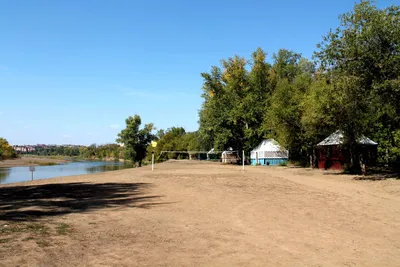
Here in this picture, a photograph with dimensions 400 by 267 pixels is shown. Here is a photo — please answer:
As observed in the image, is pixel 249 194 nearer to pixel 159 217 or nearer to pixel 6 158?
pixel 159 217

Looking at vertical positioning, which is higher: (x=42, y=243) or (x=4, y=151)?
(x=4, y=151)

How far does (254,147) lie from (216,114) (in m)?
7.16

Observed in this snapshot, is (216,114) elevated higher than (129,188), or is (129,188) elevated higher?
(216,114)

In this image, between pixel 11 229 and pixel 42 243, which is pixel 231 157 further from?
pixel 42 243

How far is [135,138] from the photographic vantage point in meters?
89.3

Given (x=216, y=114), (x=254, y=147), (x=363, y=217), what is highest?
(x=216, y=114)

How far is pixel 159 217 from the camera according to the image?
9.88 metres

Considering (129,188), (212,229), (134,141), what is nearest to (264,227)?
(212,229)

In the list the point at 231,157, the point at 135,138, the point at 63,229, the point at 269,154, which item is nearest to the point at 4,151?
the point at 135,138

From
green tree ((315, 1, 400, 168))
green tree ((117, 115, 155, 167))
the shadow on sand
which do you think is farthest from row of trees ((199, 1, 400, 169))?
green tree ((117, 115, 155, 167))

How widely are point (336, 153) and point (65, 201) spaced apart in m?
27.0

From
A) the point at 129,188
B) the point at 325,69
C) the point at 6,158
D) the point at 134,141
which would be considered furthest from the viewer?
the point at 6,158

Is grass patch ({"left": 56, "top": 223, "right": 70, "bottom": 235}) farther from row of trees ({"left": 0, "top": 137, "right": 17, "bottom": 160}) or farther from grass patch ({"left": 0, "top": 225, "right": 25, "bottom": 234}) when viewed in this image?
row of trees ({"left": 0, "top": 137, "right": 17, "bottom": 160})

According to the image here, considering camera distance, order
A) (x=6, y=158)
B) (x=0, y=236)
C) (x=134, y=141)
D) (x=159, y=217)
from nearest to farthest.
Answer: (x=0, y=236) → (x=159, y=217) → (x=134, y=141) → (x=6, y=158)
